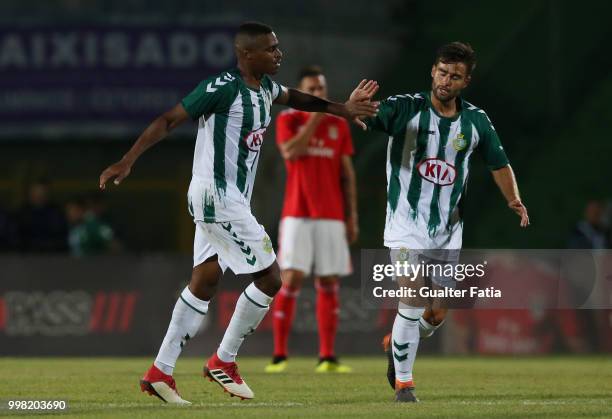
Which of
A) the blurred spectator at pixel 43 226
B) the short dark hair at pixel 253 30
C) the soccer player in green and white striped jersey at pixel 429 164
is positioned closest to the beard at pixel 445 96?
the soccer player in green and white striped jersey at pixel 429 164

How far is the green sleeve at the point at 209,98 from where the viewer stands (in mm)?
7984

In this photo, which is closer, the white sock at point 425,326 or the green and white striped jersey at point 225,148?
the green and white striped jersey at point 225,148

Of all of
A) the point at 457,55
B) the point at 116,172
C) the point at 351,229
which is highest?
the point at 457,55

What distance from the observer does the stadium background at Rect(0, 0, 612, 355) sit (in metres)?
18.1

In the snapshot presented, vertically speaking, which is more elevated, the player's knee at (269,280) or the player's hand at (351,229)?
the player's knee at (269,280)

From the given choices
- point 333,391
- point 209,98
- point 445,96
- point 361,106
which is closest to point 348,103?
point 361,106

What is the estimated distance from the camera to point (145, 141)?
7.78 metres

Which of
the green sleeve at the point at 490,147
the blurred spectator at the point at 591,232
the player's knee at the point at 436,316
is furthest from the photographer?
the blurred spectator at the point at 591,232

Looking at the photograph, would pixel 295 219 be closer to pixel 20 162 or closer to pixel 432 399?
pixel 432 399

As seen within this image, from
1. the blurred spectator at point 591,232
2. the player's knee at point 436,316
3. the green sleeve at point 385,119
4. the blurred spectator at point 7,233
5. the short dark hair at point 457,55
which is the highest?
the short dark hair at point 457,55

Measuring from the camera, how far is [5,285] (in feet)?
50.3

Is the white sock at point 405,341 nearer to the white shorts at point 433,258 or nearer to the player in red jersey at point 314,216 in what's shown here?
the white shorts at point 433,258

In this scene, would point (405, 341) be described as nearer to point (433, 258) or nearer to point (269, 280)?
point (433, 258)

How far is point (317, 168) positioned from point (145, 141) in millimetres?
4366
